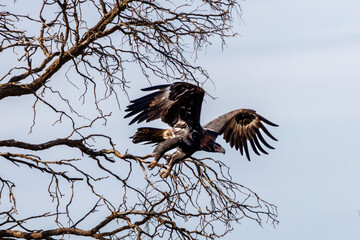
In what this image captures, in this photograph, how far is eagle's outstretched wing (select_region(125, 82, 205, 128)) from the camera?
819 centimetres

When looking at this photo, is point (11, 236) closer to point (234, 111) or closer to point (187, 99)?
point (187, 99)

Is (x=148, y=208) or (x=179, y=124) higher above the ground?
(x=179, y=124)

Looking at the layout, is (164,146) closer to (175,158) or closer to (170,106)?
(175,158)

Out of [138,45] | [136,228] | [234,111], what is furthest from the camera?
[234,111]

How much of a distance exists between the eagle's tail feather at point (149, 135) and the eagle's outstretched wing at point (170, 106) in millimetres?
170

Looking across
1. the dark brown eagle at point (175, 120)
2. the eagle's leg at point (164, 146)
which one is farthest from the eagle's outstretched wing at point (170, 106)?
the eagle's leg at point (164, 146)

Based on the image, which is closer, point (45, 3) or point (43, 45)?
point (45, 3)

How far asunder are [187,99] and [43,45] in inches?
65.9

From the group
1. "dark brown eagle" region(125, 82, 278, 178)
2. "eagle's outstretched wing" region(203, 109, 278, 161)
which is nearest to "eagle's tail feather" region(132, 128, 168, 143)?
"dark brown eagle" region(125, 82, 278, 178)

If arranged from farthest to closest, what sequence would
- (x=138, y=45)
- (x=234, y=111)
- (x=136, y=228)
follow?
1. (x=234, y=111)
2. (x=138, y=45)
3. (x=136, y=228)

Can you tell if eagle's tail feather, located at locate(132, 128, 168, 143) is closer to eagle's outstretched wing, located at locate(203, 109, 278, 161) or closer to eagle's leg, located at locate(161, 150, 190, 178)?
eagle's leg, located at locate(161, 150, 190, 178)

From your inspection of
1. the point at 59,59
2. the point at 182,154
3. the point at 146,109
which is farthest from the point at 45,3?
the point at 182,154

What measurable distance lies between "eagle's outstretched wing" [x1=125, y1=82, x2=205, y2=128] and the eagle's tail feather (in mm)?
170

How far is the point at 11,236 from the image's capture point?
8188 millimetres
